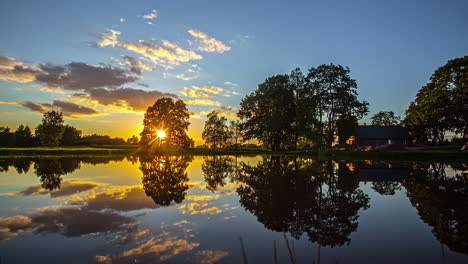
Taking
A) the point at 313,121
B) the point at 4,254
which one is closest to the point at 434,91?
the point at 313,121

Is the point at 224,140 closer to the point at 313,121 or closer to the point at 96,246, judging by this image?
the point at 313,121

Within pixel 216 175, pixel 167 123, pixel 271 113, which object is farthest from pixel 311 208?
pixel 167 123

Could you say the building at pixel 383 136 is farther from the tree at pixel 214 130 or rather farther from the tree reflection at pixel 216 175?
the tree reflection at pixel 216 175

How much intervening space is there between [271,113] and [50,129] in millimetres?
77990

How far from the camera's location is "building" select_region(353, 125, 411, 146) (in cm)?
8225

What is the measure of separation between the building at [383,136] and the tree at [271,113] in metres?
37.1

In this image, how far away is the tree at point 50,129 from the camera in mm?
85500

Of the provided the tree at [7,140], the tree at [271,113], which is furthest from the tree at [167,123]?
the tree at [7,140]

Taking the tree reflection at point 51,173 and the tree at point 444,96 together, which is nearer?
the tree reflection at point 51,173

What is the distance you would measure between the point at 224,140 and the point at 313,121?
48177mm

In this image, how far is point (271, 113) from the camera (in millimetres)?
56156

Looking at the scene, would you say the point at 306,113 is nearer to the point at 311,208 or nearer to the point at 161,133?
the point at 161,133

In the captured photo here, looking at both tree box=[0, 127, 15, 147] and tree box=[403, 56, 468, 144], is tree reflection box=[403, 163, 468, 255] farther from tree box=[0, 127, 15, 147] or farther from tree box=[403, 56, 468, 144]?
tree box=[0, 127, 15, 147]

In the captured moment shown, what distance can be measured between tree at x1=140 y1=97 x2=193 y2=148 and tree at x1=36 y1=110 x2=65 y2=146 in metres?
41.6
